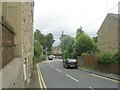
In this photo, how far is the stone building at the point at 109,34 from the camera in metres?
55.4

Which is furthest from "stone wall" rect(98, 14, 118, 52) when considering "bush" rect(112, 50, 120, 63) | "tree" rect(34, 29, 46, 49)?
"tree" rect(34, 29, 46, 49)

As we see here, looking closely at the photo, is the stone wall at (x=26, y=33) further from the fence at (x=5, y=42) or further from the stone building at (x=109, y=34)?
the stone building at (x=109, y=34)

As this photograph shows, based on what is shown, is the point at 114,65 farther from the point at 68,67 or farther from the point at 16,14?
the point at 16,14

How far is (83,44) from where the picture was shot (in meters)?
56.9

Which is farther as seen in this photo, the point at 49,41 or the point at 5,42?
the point at 49,41

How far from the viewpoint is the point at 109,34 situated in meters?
58.9

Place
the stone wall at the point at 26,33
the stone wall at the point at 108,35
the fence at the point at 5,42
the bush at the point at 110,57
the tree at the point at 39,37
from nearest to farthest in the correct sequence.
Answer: the fence at the point at 5,42, the stone wall at the point at 26,33, the bush at the point at 110,57, the stone wall at the point at 108,35, the tree at the point at 39,37

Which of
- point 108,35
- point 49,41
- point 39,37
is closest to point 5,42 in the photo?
point 108,35

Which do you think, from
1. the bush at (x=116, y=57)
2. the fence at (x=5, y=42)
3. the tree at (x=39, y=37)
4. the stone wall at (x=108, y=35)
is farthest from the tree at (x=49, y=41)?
the fence at (x=5, y=42)

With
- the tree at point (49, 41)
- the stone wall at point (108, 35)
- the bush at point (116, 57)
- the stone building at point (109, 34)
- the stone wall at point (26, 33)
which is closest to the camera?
the stone wall at point (26, 33)

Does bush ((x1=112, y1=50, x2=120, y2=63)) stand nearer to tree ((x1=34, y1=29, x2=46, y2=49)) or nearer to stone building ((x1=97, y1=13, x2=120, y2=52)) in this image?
stone building ((x1=97, y1=13, x2=120, y2=52))

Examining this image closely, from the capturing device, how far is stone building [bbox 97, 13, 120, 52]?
182ft

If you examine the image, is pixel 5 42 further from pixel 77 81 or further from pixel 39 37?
pixel 39 37

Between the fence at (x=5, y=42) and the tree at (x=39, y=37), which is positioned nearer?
the fence at (x=5, y=42)
